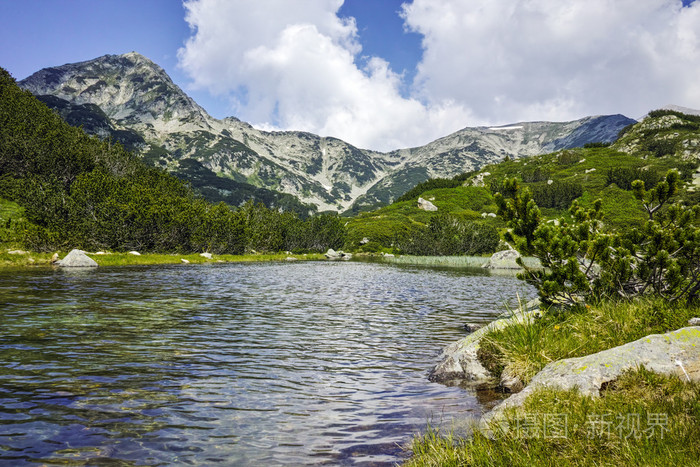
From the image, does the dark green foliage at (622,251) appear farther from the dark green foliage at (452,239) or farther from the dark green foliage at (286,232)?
the dark green foliage at (452,239)

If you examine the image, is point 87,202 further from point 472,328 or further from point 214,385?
point 472,328

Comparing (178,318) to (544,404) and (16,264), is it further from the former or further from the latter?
(16,264)

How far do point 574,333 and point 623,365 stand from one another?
3.53 metres

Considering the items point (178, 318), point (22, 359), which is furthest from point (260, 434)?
point (178, 318)

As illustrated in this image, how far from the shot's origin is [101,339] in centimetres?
1507

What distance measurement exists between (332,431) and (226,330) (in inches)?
453

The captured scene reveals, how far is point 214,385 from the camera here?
10.7 m

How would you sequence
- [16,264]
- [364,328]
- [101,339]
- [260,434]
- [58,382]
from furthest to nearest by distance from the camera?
[16,264] → [364,328] → [101,339] → [58,382] → [260,434]

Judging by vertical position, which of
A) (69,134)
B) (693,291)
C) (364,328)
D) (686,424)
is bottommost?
(364,328)

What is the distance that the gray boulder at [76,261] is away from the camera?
172ft

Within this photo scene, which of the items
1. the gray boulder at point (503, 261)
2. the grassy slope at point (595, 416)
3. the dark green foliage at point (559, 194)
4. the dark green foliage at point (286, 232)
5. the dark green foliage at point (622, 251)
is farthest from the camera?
the dark green foliage at point (559, 194)

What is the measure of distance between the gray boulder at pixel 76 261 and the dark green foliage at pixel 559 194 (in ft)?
598

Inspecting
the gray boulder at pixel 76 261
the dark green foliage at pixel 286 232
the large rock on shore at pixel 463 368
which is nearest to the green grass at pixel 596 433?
the large rock on shore at pixel 463 368

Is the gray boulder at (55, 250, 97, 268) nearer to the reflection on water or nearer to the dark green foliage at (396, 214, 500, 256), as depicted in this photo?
the reflection on water
